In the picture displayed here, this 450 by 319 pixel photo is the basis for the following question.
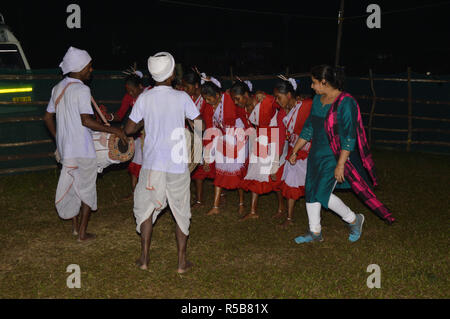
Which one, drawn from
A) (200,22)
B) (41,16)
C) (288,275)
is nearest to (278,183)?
(288,275)

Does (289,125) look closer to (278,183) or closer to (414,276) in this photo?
(278,183)

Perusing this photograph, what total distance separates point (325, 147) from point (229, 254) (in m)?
1.60

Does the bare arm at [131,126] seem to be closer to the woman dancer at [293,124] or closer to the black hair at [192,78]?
the woman dancer at [293,124]

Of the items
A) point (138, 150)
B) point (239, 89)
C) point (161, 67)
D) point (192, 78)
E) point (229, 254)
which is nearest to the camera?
point (161, 67)

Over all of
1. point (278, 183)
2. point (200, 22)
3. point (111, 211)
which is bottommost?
point (111, 211)

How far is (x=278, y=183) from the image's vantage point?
20.5 ft

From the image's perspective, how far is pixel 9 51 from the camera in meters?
10.3

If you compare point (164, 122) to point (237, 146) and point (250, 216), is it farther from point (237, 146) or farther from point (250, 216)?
point (250, 216)

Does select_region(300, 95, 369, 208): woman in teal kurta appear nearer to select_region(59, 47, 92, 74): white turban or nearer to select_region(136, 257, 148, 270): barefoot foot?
select_region(136, 257, 148, 270): barefoot foot

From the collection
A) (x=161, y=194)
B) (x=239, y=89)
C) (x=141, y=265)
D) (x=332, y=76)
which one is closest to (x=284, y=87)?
(x=239, y=89)

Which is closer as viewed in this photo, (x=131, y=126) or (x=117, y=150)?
(x=131, y=126)

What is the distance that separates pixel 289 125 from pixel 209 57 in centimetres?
2600

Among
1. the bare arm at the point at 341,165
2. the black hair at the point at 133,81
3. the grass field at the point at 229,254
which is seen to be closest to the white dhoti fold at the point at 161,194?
the grass field at the point at 229,254

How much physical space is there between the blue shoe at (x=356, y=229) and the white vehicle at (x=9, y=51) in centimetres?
832
